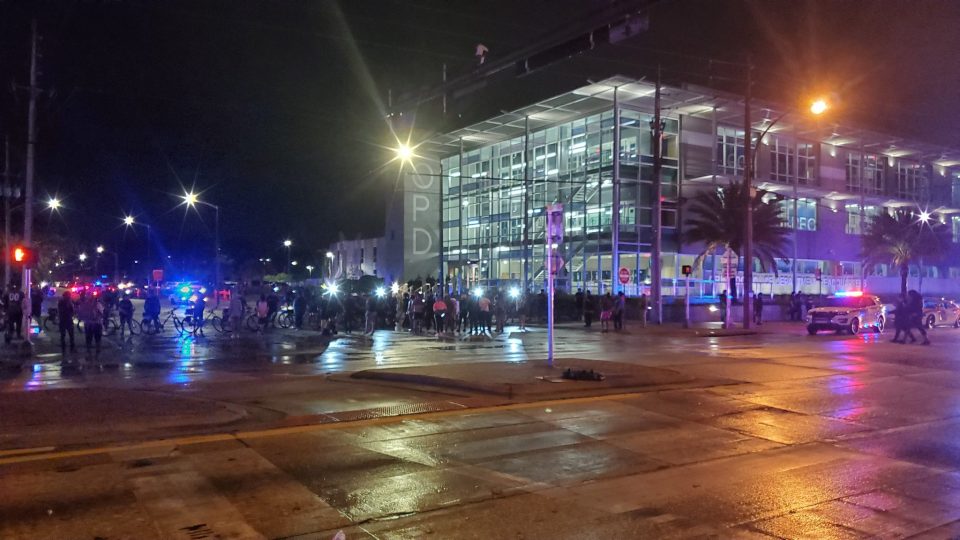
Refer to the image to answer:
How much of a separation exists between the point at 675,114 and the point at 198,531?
44445mm

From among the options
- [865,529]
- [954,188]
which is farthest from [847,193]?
[865,529]

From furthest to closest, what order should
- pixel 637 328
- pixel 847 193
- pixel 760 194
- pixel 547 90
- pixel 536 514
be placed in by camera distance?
pixel 847 193, pixel 547 90, pixel 760 194, pixel 637 328, pixel 536 514

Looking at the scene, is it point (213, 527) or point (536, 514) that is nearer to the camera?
point (213, 527)

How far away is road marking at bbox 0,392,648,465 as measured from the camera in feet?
25.5

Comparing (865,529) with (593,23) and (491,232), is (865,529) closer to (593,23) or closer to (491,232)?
(593,23)

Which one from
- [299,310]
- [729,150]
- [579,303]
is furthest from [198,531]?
[729,150]

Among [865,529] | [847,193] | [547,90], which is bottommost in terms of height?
[865,529]

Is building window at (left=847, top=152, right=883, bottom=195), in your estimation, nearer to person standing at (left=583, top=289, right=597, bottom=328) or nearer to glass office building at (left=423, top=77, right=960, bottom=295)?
Result: glass office building at (left=423, top=77, right=960, bottom=295)

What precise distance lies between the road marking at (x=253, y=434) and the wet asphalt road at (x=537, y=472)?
6 cm

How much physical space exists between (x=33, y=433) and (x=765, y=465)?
8344 mm

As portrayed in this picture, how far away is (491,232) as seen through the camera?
184 feet

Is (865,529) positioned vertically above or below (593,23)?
below

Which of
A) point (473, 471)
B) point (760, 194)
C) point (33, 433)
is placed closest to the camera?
point (473, 471)

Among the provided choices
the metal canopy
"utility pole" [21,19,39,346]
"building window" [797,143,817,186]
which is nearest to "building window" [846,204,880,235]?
the metal canopy
